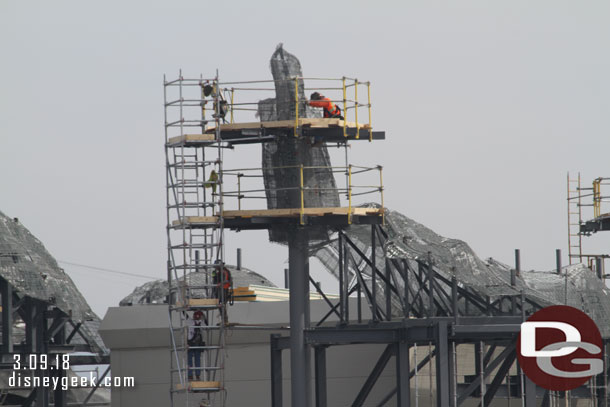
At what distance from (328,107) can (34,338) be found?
1633cm

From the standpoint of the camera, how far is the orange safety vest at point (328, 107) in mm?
34562

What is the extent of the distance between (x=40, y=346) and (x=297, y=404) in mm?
14131

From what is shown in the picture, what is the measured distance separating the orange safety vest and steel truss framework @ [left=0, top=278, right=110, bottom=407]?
13.9m

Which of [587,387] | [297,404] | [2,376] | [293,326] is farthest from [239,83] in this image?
[2,376]

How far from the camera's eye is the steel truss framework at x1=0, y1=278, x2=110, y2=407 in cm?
4178

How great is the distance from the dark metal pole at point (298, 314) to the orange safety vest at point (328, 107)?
3506 mm

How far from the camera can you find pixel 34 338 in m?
44.3

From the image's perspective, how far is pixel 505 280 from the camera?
38438 millimetres

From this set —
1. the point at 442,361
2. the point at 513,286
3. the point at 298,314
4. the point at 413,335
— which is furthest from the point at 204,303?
the point at 513,286

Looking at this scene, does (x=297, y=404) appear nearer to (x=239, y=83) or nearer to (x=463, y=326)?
(x=463, y=326)

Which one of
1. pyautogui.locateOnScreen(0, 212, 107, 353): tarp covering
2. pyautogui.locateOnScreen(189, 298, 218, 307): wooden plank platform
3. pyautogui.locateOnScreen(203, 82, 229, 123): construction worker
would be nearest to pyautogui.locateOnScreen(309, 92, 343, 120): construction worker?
pyautogui.locateOnScreen(203, 82, 229, 123): construction worker

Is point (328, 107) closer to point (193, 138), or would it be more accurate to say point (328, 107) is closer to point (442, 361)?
point (193, 138)

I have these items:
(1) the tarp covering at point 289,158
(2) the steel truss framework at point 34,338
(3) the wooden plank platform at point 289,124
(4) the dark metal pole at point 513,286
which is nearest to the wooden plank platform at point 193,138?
(3) the wooden plank platform at point 289,124

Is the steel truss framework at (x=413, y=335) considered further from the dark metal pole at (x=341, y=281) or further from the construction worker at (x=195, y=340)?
the construction worker at (x=195, y=340)
